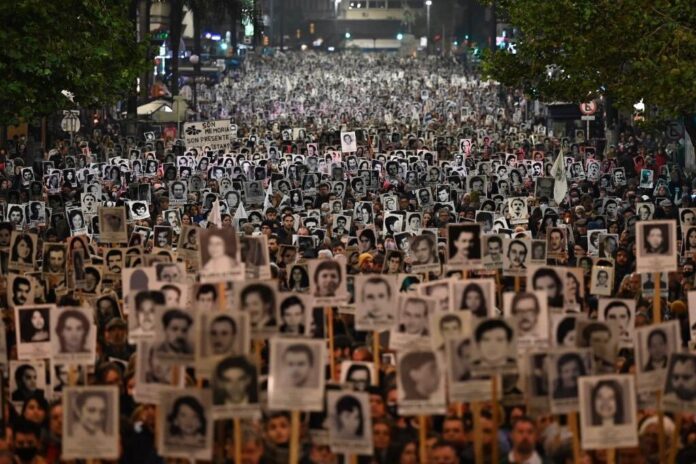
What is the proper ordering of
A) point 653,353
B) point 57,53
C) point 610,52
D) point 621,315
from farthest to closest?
1. point 610,52
2. point 57,53
3. point 621,315
4. point 653,353

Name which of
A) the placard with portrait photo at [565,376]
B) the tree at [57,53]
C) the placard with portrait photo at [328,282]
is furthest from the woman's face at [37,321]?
the tree at [57,53]

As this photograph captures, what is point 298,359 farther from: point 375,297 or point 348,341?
point 348,341

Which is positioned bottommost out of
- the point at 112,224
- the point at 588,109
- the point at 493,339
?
the point at 493,339

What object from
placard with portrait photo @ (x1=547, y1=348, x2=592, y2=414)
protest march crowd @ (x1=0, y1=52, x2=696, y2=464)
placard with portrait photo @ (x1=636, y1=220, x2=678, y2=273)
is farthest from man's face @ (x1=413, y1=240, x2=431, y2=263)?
placard with portrait photo @ (x1=547, y1=348, x2=592, y2=414)

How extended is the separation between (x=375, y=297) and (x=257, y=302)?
169 centimetres

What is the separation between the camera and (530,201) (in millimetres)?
30734

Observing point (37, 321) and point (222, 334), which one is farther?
point (37, 321)

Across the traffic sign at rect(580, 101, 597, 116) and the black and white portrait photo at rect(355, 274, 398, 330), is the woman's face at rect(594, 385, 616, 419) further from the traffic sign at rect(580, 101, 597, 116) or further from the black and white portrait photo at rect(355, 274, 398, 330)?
Answer: the traffic sign at rect(580, 101, 597, 116)

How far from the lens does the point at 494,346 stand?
12.9m

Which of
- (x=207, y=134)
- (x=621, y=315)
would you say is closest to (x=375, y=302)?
(x=621, y=315)

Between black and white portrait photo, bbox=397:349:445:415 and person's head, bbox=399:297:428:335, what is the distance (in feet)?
6.13

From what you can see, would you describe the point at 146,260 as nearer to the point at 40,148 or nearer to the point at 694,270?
the point at 694,270

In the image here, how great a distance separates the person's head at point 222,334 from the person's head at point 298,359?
0.48m

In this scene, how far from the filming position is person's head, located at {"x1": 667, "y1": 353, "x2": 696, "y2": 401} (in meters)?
12.8
